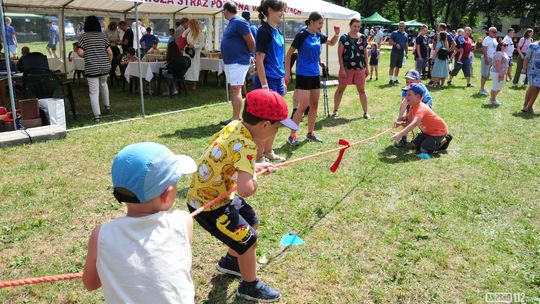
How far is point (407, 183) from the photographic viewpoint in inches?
189

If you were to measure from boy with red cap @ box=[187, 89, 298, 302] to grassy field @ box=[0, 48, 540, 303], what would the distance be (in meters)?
0.61

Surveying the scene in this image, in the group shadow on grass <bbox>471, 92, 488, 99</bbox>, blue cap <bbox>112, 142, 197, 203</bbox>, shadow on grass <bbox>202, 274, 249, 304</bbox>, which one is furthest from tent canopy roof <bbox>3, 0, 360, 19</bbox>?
blue cap <bbox>112, 142, 197, 203</bbox>

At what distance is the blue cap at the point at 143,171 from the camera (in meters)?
1.43

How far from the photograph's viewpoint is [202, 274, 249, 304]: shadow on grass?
276 centimetres

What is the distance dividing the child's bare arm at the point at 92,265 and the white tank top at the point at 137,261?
2 centimetres

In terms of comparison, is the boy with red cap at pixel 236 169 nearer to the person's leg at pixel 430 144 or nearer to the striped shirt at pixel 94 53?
the person's leg at pixel 430 144

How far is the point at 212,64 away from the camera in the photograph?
40.3 ft

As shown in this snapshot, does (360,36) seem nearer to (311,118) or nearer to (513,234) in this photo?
(311,118)

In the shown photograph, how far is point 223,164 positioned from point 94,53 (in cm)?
594

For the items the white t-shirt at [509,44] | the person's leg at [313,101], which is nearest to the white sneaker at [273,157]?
the person's leg at [313,101]

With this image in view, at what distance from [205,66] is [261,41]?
7.26m

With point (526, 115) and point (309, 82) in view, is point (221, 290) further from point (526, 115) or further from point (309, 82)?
point (526, 115)

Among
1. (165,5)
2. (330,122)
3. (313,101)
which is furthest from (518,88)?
(165,5)

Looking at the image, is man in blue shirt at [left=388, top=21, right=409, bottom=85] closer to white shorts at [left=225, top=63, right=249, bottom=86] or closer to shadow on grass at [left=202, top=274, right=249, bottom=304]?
white shorts at [left=225, top=63, right=249, bottom=86]
